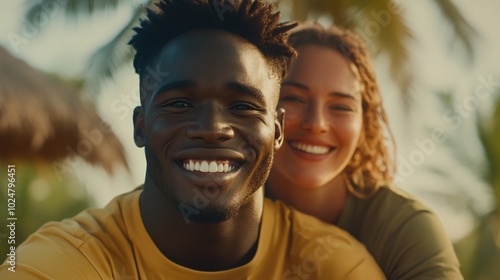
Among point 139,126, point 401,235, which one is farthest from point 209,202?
point 401,235

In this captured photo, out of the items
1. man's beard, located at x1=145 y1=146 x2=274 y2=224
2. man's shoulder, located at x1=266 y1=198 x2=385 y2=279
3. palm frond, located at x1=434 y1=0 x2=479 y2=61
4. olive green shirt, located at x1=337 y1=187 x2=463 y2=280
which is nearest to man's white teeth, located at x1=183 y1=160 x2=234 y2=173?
man's beard, located at x1=145 y1=146 x2=274 y2=224

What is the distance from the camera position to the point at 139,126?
3654mm

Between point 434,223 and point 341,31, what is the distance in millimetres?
1247

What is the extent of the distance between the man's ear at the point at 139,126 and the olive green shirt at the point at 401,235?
4.44ft

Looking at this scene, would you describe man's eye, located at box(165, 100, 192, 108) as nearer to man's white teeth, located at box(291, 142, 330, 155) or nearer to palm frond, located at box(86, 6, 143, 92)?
man's white teeth, located at box(291, 142, 330, 155)

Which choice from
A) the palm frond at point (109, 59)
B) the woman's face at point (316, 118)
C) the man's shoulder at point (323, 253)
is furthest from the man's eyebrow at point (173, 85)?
the palm frond at point (109, 59)

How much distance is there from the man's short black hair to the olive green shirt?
3.58 ft

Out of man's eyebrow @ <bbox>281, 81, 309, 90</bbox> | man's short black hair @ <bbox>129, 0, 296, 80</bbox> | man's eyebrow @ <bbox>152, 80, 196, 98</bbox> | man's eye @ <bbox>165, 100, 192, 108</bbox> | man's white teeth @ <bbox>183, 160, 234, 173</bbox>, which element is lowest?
man's white teeth @ <bbox>183, 160, 234, 173</bbox>

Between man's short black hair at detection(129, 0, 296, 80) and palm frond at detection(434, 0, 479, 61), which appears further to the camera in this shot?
palm frond at detection(434, 0, 479, 61)

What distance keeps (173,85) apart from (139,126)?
15.2 inches

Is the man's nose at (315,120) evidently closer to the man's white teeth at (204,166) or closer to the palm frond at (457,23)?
the man's white teeth at (204,166)

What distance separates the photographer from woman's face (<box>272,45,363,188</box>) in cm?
425

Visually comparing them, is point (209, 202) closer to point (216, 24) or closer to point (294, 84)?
point (216, 24)

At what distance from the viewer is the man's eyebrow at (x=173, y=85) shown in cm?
333
